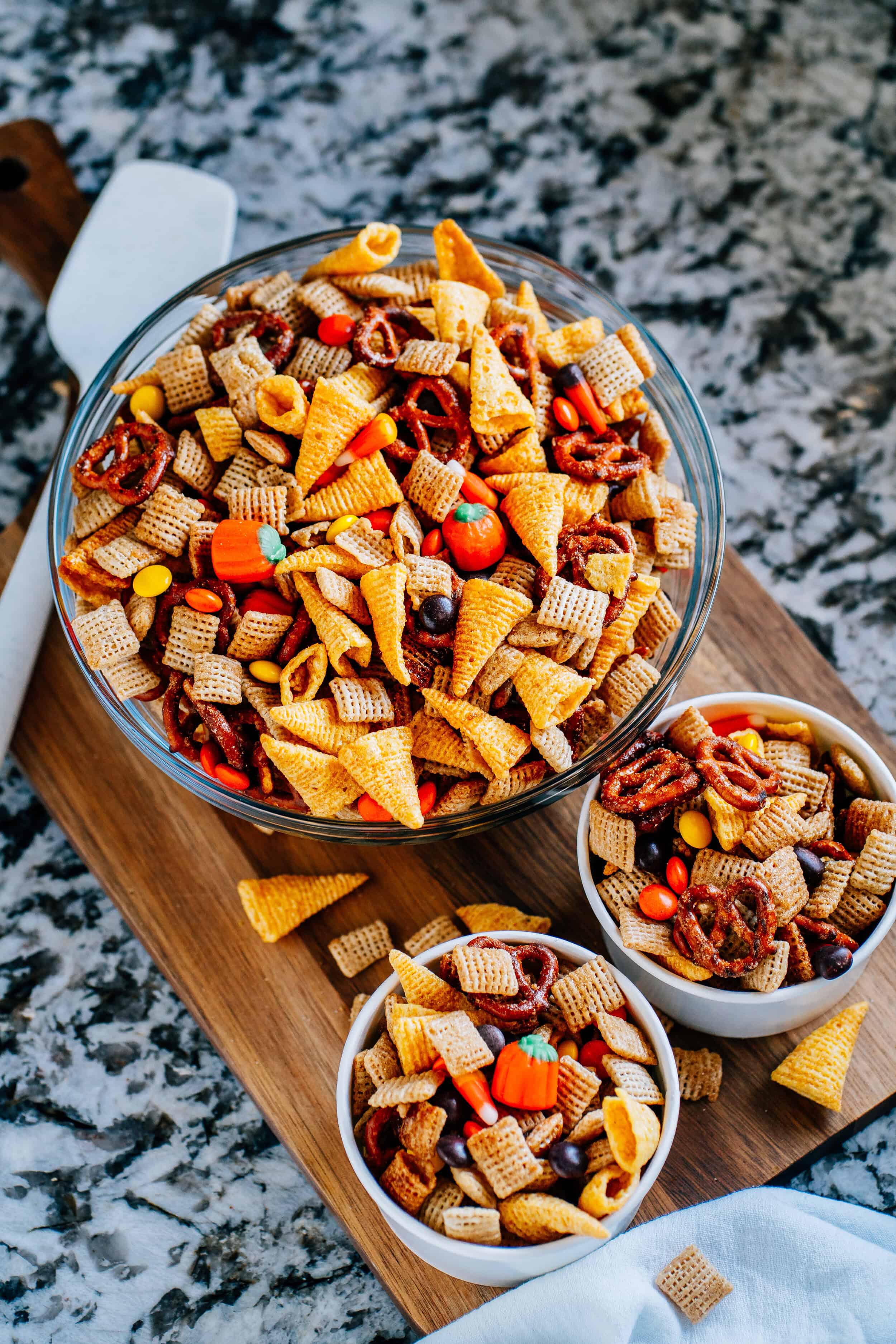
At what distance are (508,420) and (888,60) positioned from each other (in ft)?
4.47

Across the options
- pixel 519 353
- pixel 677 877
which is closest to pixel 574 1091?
pixel 677 877

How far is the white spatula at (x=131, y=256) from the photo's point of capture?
1.80m

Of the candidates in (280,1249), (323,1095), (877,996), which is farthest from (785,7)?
(280,1249)

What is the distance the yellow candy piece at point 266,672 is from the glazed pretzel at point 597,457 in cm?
41

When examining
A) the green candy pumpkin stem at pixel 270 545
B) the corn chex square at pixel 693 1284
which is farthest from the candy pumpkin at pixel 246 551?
the corn chex square at pixel 693 1284

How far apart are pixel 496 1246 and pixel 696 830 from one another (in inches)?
20.2

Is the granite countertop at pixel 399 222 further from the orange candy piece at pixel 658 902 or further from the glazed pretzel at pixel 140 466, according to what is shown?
the glazed pretzel at pixel 140 466

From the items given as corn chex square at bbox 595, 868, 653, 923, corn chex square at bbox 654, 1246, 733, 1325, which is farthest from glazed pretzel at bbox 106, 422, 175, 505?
corn chex square at bbox 654, 1246, 733, 1325

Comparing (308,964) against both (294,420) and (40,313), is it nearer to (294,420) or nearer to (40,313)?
(294,420)

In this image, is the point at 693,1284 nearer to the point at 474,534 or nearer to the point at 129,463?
the point at 474,534

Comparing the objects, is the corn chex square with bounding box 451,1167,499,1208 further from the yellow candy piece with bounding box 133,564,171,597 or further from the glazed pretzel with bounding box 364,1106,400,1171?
the yellow candy piece with bounding box 133,564,171,597

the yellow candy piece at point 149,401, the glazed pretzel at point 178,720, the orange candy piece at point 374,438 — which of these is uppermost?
the yellow candy piece at point 149,401

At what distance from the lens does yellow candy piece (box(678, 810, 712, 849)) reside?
1.41 m

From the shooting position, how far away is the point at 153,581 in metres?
1.36
